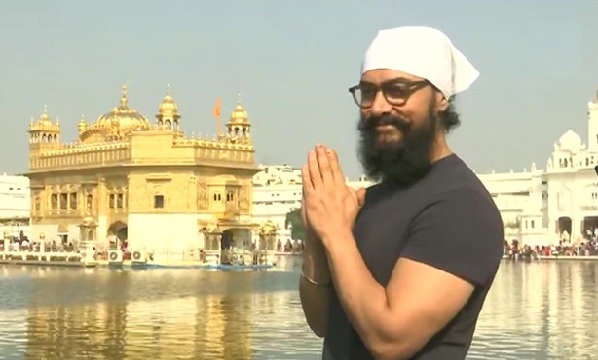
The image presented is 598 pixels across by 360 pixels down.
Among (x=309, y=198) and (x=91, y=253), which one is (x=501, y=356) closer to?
(x=309, y=198)

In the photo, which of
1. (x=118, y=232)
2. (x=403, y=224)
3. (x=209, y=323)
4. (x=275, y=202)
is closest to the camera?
(x=403, y=224)

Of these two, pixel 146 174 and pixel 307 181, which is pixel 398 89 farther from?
pixel 146 174

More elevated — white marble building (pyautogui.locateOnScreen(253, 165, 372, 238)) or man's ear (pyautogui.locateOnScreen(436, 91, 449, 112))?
white marble building (pyautogui.locateOnScreen(253, 165, 372, 238))

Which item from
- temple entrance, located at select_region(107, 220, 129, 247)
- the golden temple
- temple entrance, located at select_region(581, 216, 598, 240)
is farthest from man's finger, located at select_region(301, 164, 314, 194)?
temple entrance, located at select_region(581, 216, 598, 240)

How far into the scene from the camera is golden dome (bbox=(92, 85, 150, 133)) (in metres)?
49.8

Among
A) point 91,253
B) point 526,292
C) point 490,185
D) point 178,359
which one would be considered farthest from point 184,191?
point 490,185

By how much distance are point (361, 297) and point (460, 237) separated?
0.69 feet

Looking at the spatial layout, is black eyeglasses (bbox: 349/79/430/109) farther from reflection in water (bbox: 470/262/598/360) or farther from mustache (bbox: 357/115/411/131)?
reflection in water (bbox: 470/262/598/360)

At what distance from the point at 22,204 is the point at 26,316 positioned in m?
72.5

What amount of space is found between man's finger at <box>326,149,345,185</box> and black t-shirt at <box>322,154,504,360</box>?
0.09 meters

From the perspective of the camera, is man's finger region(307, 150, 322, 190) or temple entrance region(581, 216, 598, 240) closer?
man's finger region(307, 150, 322, 190)

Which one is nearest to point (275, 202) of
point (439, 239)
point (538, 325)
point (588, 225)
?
point (588, 225)

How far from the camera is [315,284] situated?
2279 mm

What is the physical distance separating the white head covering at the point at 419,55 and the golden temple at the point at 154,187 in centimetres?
3856
